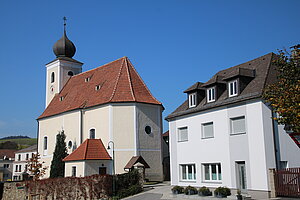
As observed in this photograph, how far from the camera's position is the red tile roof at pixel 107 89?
34.7m

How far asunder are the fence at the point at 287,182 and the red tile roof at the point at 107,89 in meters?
18.1

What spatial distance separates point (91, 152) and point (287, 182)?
18.5 m

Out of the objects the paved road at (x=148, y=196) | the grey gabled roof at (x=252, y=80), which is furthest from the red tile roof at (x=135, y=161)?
the grey gabled roof at (x=252, y=80)

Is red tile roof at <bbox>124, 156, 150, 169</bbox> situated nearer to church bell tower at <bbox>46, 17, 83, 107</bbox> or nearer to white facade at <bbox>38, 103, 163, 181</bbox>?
white facade at <bbox>38, 103, 163, 181</bbox>

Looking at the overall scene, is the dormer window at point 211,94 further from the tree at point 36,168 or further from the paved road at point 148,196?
the tree at point 36,168

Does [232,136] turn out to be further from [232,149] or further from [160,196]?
[160,196]

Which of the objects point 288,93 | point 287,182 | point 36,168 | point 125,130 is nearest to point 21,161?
point 36,168

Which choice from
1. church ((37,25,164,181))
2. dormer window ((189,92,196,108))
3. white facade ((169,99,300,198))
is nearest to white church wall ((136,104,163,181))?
church ((37,25,164,181))

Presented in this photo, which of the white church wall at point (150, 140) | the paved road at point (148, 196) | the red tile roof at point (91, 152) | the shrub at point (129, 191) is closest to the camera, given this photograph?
the paved road at point (148, 196)

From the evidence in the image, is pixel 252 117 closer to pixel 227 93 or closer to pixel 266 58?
pixel 227 93

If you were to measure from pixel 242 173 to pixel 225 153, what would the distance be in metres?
1.62

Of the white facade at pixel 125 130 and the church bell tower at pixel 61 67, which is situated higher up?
the church bell tower at pixel 61 67

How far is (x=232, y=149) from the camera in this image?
2086cm

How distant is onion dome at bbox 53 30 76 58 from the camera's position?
46.6 metres
